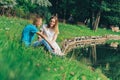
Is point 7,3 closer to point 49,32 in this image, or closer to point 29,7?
point 29,7

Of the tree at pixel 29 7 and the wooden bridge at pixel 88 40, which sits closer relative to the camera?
the wooden bridge at pixel 88 40

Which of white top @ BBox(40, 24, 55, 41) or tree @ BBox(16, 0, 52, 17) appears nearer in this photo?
white top @ BBox(40, 24, 55, 41)

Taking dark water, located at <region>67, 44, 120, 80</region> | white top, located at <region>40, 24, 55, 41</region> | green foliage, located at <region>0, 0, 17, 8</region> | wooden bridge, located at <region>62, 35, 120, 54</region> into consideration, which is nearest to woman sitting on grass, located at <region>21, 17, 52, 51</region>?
white top, located at <region>40, 24, 55, 41</region>

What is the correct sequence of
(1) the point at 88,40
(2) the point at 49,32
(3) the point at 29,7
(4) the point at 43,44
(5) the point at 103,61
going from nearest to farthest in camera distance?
(4) the point at 43,44 → (2) the point at 49,32 → (5) the point at 103,61 → (1) the point at 88,40 → (3) the point at 29,7

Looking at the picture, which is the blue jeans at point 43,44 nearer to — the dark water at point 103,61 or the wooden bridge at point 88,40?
the dark water at point 103,61

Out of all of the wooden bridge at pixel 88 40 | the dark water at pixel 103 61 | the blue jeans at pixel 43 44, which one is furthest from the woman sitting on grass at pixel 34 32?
the wooden bridge at pixel 88 40

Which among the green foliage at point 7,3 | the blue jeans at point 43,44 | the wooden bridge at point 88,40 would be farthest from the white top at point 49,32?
the green foliage at point 7,3

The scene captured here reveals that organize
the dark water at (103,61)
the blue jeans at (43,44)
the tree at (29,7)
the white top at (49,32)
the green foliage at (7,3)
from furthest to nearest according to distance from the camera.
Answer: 1. the tree at (29,7)
2. the green foliage at (7,3)
3. the dark water at (103,61)
4. the white top at (49,32)
5. the blue jeans at (43,44)

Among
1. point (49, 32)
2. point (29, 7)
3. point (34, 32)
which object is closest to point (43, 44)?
point (34, 32)

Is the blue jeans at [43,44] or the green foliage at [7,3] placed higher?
the blue jeans at [43,44]

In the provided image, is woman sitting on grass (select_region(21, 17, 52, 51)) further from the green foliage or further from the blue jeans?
the green foliage

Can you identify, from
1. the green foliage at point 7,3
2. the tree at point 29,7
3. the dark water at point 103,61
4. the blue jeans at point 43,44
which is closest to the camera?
the blue jeans at point 43,44

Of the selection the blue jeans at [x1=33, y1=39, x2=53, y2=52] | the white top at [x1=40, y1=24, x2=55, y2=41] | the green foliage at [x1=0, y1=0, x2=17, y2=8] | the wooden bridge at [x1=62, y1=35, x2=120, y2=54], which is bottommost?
the wooden bridge at [x1=62, y1=35, x2=120, y2=54]

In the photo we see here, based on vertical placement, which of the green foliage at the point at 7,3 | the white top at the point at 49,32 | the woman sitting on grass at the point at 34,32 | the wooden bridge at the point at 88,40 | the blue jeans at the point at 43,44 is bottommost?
the wooden bridge at the point at 88,40
